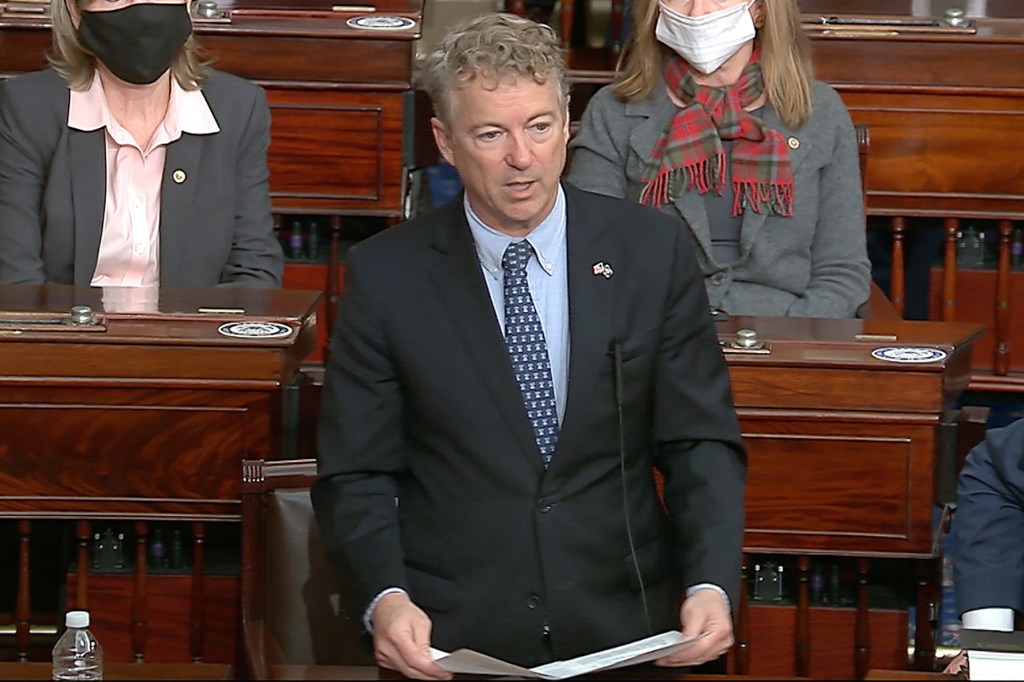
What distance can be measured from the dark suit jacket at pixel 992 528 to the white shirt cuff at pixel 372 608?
744 mm

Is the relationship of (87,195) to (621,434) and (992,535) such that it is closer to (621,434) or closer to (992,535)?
(621,434)

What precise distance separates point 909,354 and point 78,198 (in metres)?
1.51

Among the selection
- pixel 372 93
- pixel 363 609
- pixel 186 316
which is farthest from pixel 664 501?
pixel 372 93

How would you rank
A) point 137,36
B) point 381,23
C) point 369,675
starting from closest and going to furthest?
point 369,675 < point 137,36 < point 381,23

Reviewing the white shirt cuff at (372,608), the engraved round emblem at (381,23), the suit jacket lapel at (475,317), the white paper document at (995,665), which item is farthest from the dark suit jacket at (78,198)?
the white paper document at (995,665)

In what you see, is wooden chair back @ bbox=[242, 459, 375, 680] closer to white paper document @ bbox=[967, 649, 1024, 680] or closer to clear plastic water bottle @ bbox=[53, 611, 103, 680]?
clear plastic water bottle @ bbox=[53, 611, 103, 680]

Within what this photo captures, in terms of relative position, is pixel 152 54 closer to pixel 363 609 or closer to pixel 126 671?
pixel 363 609

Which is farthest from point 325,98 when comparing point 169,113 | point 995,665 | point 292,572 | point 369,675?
point 995,665

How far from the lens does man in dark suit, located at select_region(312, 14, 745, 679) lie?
221cm

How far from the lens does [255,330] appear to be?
279 centimetres

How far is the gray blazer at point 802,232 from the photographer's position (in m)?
3.39

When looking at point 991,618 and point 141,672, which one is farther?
point 991,618

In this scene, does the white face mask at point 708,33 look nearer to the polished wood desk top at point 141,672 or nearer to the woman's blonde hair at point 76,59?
the woman's blonde hair at point 76,59

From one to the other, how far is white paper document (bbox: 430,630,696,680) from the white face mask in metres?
1.66
